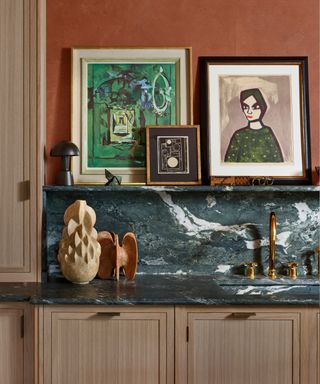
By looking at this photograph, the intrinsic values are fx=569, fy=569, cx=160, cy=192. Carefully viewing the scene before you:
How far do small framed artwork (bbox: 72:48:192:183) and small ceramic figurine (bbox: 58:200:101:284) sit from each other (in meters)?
0.36

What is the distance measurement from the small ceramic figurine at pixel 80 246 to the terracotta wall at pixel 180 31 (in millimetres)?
430

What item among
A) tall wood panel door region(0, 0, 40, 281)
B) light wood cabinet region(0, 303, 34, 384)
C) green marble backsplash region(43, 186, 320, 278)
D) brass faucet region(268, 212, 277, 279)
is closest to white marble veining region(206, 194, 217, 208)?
green marble backsplash region(43, 186, 320, 278)

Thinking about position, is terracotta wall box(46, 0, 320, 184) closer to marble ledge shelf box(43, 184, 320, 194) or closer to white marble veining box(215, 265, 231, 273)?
marble ledge shelf box(43, 184, 320, 194)

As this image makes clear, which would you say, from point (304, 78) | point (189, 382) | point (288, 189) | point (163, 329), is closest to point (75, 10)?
point (304, 78)

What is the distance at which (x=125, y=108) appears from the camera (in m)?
3.16

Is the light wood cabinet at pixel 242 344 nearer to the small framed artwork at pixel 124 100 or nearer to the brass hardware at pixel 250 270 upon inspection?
the brass hardware at pixel 250 270

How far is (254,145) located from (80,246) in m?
1.10

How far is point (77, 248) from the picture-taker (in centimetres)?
284

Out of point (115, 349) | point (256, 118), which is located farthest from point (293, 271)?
point (115, 349)

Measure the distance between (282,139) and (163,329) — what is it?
128 centimetres

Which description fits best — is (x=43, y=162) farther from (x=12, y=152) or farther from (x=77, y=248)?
(x=77, y=248)

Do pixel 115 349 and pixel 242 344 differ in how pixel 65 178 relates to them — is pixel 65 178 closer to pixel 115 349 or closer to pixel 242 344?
pixel 115 349

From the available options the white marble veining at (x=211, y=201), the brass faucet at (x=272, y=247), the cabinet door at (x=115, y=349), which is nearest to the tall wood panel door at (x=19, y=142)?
the cabinet door at (x=115, y=349)

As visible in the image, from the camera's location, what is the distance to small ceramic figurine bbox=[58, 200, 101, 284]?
2834 millimetres
